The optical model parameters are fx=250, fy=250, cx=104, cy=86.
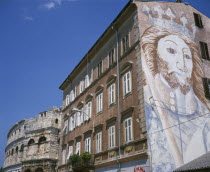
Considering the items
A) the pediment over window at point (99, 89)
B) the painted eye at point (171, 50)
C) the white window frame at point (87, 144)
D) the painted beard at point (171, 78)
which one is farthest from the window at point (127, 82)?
the white window frame at point (87, 144)

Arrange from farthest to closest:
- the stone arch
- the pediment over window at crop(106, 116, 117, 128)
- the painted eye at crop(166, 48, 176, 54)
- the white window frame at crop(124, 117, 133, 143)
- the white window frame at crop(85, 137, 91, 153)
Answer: the stone arch, the white window frame at crop(85, 137, 91, 153), the pediment over window at crop(106, 116, 117, 128), the painted eye at crop(166, 48, 176, 54), the white window frame at crop(124, 117, 133, 143)

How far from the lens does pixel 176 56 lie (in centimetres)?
1872

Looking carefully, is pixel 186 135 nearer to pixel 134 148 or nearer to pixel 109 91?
pixel 134 148

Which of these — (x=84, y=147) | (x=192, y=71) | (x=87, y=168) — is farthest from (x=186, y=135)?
(x=84, y=147)

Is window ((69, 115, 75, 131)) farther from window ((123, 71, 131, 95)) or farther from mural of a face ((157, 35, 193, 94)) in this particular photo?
mural of a face ((157, 35, 193, 94))

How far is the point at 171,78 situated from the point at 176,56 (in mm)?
2083

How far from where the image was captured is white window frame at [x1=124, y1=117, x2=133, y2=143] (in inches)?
665

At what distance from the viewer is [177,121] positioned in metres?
16.6

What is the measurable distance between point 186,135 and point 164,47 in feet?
21.4

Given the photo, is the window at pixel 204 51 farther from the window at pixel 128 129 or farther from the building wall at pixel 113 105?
the window at pixel 128 129

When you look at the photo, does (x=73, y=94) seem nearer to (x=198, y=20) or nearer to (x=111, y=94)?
(x=111, y=94)

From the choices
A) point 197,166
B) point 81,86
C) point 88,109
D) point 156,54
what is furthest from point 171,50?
point 81,86

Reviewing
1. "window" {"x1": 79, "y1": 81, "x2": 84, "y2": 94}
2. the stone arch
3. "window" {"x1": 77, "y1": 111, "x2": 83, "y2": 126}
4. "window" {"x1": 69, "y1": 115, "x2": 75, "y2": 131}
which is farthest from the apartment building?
the stone arch

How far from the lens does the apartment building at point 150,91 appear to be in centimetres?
1577
